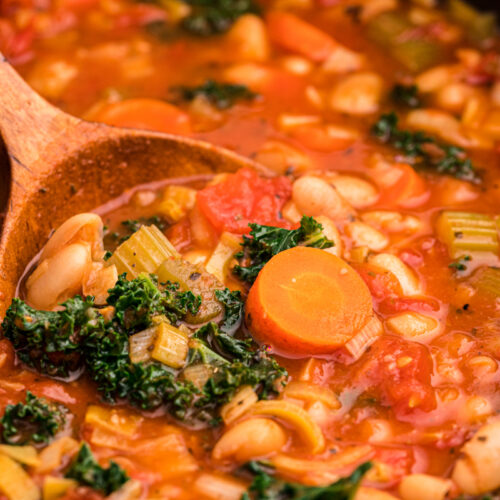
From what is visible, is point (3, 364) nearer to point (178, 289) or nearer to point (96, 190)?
point (178, 289)

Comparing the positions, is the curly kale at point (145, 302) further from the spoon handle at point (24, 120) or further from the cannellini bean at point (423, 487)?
the cannellini bean at point (423, 487)

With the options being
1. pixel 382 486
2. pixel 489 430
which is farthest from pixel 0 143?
pixel 489 430

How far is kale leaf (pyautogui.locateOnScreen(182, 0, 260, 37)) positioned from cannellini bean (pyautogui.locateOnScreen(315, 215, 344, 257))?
2791 millimetres

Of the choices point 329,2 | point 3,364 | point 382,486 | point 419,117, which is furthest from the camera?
point 329,2

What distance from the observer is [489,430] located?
10.7 feet

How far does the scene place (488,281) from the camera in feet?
13.5

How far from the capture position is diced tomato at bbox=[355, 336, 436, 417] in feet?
11.4

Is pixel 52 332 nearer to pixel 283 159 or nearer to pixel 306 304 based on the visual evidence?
pixel 306 304

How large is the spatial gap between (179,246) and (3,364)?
1.25 m

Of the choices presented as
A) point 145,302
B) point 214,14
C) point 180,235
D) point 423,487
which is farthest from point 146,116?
point 423,487

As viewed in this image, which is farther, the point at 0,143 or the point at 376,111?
the point at 376,111

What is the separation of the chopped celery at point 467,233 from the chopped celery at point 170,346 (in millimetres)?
1856

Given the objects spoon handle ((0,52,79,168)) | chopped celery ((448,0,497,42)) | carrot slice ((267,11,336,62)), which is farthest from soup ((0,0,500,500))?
chopped celery ((448,0,497,42))

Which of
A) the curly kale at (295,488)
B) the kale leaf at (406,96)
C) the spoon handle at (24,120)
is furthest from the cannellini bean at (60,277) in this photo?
the kale leaf at (406,96)
